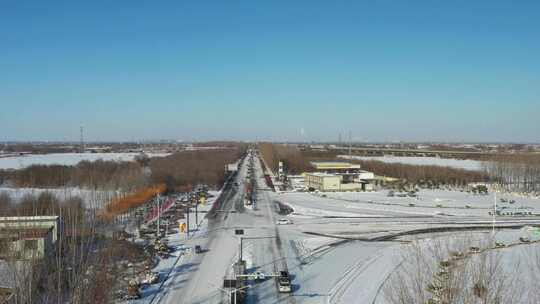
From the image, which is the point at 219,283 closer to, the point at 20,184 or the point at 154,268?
the point at 154,268

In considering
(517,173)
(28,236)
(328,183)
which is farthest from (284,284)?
(517,173)

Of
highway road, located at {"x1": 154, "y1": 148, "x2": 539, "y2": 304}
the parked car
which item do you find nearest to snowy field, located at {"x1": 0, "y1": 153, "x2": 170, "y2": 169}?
highway road, located at {"x1": 154, "y1": 148, "x2": 539, "y2": 304}

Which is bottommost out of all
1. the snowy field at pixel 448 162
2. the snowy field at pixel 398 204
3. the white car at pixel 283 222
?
the snowy field at pixel 398 204

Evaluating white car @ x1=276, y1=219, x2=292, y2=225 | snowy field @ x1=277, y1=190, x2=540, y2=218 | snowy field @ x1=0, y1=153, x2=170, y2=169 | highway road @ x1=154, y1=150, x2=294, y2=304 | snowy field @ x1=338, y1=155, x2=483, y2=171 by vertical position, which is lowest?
snowy field @ x1=277, y1=190, x2=540, y2=218

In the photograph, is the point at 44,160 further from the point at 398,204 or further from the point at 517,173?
the point at 517,173

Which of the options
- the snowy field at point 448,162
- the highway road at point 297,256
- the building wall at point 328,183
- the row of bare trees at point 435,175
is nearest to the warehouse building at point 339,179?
the building wall at point 328,183

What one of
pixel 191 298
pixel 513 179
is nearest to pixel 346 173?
pixel 513 179

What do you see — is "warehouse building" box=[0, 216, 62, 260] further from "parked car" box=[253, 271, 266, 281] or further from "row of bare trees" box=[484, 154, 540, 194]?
"row of bare trees" box=[484, 154, 540, 194]

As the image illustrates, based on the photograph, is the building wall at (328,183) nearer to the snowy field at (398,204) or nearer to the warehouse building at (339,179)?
the warehouse building at (339,179)
